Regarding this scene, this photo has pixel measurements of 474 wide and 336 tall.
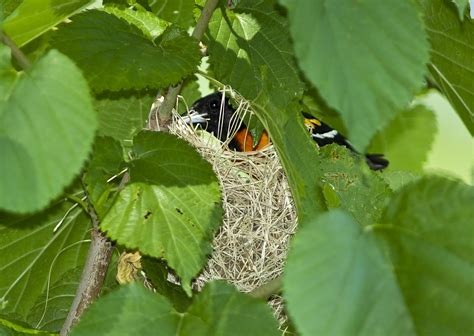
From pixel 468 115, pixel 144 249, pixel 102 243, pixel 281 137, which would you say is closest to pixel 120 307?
pixel 144 249

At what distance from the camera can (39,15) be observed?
1.51m

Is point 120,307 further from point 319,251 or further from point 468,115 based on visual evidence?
point 468,115

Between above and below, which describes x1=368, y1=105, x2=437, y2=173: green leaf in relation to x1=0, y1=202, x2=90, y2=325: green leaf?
above

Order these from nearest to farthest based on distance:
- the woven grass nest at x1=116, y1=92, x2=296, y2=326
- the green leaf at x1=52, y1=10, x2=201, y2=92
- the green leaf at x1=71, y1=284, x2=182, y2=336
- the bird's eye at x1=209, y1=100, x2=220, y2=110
Answer: the green leaf at x1=71, y1=284, x2=182, y2=336
the green leaf at x1=52, y1=10, x2=201, y2=92
the woven grass nest at x1=116, y1=92, x2=296, y2=326
the bird's eye at x1=209, y1=100, x2=220, y2=110

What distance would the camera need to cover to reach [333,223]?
3.33ft

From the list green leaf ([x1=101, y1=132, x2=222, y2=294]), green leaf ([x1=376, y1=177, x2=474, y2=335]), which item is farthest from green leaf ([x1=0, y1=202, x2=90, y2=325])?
green leaf ([x1=376, y1=177, x2=474, y2=335])

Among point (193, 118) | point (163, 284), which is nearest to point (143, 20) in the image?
point (163, 284)

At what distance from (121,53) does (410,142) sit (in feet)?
3.43

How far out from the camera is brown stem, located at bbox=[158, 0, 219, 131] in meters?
1.40

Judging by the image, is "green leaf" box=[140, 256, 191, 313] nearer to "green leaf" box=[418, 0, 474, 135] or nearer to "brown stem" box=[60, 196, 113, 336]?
"brown stem" box=[60, 196, 113, 336]

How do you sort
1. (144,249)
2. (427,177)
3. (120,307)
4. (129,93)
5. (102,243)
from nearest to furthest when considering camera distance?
Result: (427,177), (120,307), (144,249), (102,243), (129,93)

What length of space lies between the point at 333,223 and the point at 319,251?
0.04 meters

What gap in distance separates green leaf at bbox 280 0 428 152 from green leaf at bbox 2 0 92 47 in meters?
0.59

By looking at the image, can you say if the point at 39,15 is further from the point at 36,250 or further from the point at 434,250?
the point at 434,250
